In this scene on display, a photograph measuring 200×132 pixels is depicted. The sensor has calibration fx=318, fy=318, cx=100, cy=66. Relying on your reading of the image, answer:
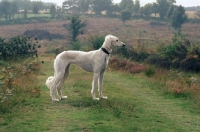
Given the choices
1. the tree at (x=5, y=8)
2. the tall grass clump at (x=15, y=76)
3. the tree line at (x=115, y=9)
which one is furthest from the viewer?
the tree at (x=5, y=8)

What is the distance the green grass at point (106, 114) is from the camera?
6730mm

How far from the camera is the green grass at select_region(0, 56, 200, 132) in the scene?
6730mm

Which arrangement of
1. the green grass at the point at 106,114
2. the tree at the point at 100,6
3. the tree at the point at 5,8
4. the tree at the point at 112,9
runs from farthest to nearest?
the tree at the point at 100,6
the tree at the point at 112,9
the tree at the point at 5,8
the green grass at the point at 106,114

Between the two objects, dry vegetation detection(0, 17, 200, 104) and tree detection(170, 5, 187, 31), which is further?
tree detection(170, 5, 187, 31)

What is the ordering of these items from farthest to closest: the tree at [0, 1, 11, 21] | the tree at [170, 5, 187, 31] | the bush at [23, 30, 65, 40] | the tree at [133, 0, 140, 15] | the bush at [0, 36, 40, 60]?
the tree at [133, 0, 140, 15] < the tree at [0, 1, 11, 21] < the tree at [170, 5, 187, 31] < the bush at [23, 30, 65, 40] < the bush at [0, 36, 40, 60]

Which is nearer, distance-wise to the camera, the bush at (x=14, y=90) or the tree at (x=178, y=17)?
the bush at (x=14, y=90)

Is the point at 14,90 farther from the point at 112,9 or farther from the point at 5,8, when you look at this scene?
the point at 112,9

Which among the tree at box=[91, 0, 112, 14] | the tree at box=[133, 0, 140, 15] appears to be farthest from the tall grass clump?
the tree at box=[91, 0, 112, 14]

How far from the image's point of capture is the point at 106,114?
301 inches

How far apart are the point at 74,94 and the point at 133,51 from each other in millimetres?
12117

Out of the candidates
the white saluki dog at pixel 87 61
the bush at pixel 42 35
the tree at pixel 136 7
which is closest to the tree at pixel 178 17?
the bush at pixel 42 35

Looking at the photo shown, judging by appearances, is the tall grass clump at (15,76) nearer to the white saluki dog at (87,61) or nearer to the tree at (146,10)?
the white saluki dog at (87,61)

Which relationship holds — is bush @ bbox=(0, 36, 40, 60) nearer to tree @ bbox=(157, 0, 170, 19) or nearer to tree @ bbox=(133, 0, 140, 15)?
tree @ bbox=(157, 0, 170, 19)

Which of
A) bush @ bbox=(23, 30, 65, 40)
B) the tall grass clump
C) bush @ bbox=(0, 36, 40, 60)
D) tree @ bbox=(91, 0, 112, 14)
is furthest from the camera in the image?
tree @ bbox=(91, 0, 112, 14)
